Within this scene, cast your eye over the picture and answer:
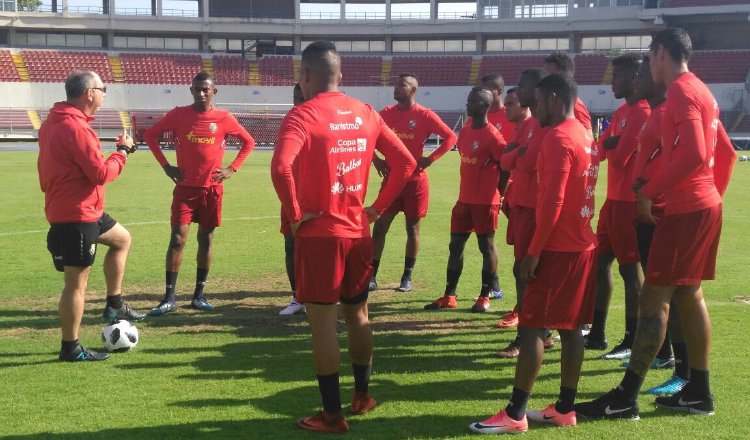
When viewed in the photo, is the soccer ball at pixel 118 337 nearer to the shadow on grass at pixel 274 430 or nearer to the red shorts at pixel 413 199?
the shadow on grass at pixel 274 430

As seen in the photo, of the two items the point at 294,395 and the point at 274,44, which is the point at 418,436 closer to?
the point at 294,395

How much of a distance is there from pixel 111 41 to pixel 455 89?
80.9 ft

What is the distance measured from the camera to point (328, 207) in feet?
16.3

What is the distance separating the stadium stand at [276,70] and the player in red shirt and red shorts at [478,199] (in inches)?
1893

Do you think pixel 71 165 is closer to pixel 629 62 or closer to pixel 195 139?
pixel 195 139

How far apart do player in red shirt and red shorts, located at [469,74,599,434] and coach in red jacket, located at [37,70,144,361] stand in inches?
142

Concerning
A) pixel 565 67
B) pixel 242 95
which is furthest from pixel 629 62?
pixel 242 95

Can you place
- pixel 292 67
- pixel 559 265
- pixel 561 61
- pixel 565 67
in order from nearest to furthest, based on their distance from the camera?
pixel 559 265, pixel 565 67, pixel 561 61, pixel 292 67

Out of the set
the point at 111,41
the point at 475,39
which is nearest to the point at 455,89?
the point at 475,39

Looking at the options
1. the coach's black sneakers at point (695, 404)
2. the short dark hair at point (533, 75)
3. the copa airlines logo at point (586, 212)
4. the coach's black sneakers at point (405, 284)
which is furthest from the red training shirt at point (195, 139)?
the coach's black sneakers at point (695, 404)

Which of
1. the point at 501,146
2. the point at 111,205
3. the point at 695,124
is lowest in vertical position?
the point at 111,205

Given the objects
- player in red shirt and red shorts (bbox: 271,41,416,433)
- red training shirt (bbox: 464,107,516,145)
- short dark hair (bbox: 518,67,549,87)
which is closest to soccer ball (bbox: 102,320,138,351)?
player in red shirt and red shorts (bbox: 271,41,416,433)

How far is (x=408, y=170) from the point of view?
5.37 m

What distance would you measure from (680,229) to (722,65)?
52231 millimetres
